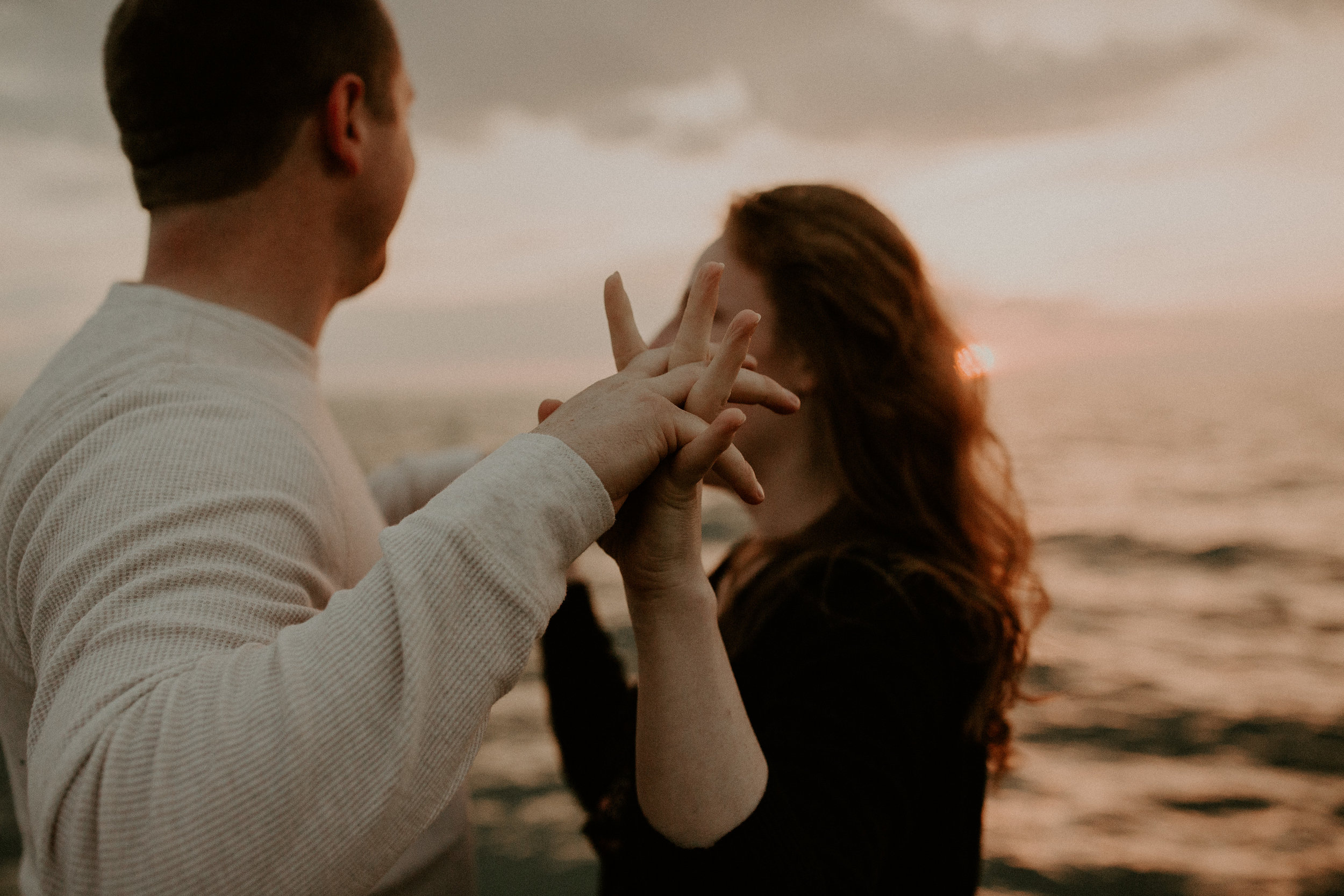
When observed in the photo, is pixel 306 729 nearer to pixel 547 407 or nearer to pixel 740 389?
pixel 547 407

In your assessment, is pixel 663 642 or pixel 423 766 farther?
pixel 663 642

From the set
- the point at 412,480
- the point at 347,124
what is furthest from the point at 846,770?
the point at 347,124

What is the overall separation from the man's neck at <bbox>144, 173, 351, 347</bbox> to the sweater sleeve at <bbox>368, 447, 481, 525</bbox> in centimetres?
72

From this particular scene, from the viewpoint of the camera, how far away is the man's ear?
1.72 metres

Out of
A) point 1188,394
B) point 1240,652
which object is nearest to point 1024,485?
point 1240,652

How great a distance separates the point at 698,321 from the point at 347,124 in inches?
41.0

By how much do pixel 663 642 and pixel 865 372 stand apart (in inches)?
44.4

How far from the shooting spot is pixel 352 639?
91cm

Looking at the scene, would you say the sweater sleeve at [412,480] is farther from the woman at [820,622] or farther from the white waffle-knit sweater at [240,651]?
the white waffle-knit sweater at [240,651]

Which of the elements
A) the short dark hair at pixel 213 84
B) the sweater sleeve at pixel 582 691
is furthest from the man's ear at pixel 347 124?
the sweater sleeve at pixel 582 691

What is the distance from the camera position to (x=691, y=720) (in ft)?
4.39

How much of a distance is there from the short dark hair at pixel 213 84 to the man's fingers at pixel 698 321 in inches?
40.7

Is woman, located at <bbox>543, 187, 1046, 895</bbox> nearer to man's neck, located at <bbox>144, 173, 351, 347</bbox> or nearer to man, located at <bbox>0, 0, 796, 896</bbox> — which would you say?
man, located at <bbox>0, 0, 796, 896</bbox>

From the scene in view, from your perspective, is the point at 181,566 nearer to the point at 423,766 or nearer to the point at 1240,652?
the point at 423,766
